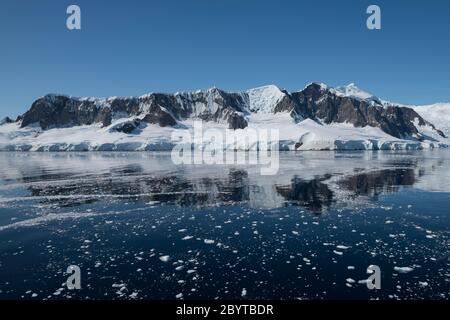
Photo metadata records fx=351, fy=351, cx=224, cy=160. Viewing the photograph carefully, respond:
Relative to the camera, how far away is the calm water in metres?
9.91

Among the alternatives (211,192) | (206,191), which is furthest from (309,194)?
(206,191)

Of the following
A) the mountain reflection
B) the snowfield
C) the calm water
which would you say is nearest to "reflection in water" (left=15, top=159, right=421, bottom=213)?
the mountain reflection

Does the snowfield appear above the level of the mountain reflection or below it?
above

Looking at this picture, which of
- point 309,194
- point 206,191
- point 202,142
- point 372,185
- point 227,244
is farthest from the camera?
point 202,142

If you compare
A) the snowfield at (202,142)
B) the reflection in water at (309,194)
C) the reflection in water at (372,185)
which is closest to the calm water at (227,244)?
the reflection in water at (309,194)

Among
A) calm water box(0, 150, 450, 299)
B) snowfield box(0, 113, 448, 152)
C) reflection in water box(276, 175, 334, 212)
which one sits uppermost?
snowfield box(0, 113, 448, 152)

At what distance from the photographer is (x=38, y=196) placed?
81.8ft

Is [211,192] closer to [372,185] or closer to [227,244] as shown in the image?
[227,244]

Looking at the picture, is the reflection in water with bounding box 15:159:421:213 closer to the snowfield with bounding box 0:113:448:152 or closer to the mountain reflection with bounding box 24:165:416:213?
the mountain reflection with bounding box 24:165:416:213

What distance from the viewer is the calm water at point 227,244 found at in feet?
32.5

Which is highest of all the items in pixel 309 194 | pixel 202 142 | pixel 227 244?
pixel 202 142

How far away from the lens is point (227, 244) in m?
13.7
